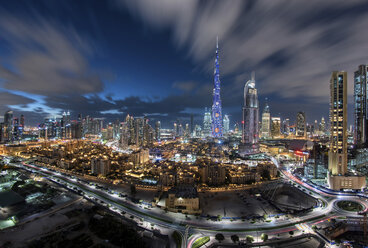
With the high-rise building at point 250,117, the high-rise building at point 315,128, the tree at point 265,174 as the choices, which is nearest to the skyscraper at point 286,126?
the high-rise building at point 315,128

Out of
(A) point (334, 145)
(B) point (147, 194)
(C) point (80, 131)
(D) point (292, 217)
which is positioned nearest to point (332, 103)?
(A) point (334, 145)

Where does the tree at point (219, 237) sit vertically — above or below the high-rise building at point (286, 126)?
below

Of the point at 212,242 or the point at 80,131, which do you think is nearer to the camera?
the point at 212,242

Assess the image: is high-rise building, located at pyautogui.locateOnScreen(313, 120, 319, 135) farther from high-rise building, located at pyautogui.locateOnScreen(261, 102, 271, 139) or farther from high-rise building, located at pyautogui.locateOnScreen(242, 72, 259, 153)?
high-rise building, located at pyautogui.locateOnScreen(242, 72, 259, 153)

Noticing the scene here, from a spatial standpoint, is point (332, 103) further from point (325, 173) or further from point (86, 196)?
point (86, 196)

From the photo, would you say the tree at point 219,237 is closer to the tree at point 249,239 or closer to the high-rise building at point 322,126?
the tree at point 249,239

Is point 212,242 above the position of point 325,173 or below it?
below

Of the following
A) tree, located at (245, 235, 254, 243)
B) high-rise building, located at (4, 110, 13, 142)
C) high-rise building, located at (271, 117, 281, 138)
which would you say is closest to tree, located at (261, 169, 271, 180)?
tree, located at (245, 235, 254, 243)
